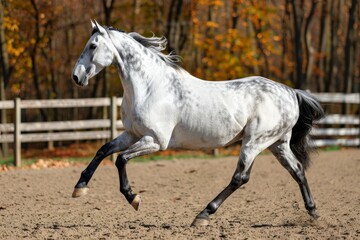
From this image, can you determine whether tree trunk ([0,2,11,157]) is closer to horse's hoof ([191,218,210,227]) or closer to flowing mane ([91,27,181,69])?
flowing mane ([91,27,181,69])

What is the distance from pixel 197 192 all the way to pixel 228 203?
113 centimetres

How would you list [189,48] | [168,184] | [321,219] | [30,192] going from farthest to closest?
1. [189,48]
2. [168,184]
3. [30,192]
4. [321,219]

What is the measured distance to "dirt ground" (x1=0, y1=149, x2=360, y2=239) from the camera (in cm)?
653

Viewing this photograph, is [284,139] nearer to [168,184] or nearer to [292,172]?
[292,172]

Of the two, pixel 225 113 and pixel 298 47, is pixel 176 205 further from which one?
pixel 298 47

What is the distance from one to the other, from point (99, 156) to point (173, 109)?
32.7 inches

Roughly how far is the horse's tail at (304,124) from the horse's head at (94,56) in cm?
208

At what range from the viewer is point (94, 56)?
22.4ft

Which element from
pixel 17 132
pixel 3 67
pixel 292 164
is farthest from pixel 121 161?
pixel 3 67

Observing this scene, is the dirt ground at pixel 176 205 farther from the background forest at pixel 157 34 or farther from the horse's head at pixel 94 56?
the background forest at pixel 157 34

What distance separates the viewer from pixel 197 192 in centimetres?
959

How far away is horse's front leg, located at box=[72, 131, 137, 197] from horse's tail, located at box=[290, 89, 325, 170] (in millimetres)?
1845

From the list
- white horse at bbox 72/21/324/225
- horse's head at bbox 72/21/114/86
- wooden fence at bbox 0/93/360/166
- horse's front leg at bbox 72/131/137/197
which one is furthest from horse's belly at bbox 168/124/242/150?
wooden fence at bbox 0/93/360/166

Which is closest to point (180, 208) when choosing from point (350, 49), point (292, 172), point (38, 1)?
point (292, 172)
